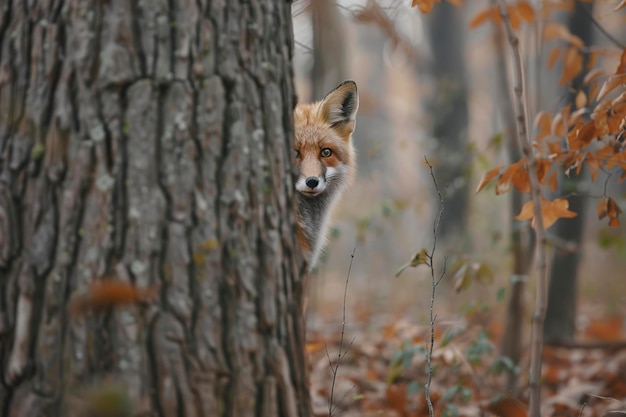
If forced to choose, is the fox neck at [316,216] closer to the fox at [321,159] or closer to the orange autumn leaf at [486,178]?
the fox at [321,159]

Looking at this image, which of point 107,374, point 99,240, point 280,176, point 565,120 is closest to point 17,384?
point 107,374

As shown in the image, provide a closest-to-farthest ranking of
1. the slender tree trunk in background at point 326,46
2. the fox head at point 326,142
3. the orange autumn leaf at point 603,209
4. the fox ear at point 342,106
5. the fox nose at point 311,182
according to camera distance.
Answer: the orange autumn leaf at point 603,209 → the fox nose at point 311,182 → the fox head at point 326,142 → the fox ear at point 342,106 → the slender tree trunk in background at point 326,46

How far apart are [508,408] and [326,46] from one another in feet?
14.7

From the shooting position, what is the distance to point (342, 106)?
486 cm

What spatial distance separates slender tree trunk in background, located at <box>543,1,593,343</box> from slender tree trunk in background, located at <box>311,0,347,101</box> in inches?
97.6

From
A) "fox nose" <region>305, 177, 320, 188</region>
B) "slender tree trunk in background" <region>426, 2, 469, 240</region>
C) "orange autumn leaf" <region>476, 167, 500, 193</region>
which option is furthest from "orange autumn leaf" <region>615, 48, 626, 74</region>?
"slender tree trunk in background" <region>426, 2, 469, 240</region>

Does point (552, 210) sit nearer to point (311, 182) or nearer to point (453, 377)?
point (311, 182)

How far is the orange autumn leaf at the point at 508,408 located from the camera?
379 cm

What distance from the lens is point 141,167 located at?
6.45ft

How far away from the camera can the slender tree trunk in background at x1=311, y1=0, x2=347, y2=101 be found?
208 inches

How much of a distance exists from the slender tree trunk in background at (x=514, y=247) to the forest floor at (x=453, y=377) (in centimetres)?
18

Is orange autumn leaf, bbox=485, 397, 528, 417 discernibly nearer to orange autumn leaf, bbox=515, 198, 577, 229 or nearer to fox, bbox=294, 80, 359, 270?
orange autumn leaf, bbox=515, 198, 577, 229

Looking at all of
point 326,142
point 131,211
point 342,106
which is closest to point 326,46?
point 342,106

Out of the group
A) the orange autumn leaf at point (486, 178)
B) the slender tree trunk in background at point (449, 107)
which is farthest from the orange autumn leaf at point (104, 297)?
the slender tree trunk in background at point (449, 107)
